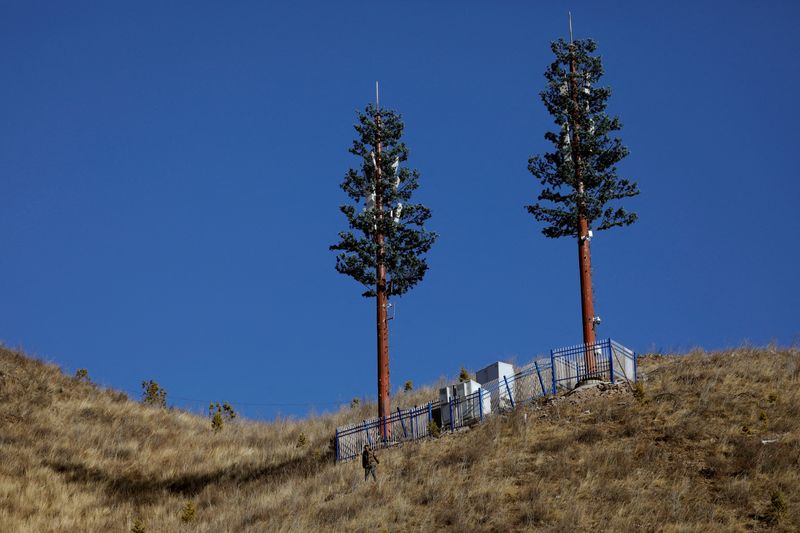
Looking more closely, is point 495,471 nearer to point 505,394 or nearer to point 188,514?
point 505,394

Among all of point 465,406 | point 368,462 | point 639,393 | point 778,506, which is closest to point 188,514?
point 368,462

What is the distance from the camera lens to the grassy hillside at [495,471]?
25.8 metres

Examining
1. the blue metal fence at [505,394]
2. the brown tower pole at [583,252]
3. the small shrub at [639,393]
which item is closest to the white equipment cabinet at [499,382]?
the blue metal fence at [505,394]

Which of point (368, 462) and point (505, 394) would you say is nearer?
point (368, 462)

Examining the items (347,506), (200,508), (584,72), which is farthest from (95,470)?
(584,72)

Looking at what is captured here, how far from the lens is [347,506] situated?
28188 millimetres

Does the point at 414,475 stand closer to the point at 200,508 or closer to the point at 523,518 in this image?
the point at 523,518

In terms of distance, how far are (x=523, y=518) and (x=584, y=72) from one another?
21720mm

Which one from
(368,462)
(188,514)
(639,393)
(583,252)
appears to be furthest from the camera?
(583,252)

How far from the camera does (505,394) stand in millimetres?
35500

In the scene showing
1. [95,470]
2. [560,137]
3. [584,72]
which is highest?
[584,72]

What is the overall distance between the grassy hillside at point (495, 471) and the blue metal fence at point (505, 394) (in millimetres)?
998

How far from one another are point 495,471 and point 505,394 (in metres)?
6.77

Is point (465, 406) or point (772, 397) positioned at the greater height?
point (465, 406)
